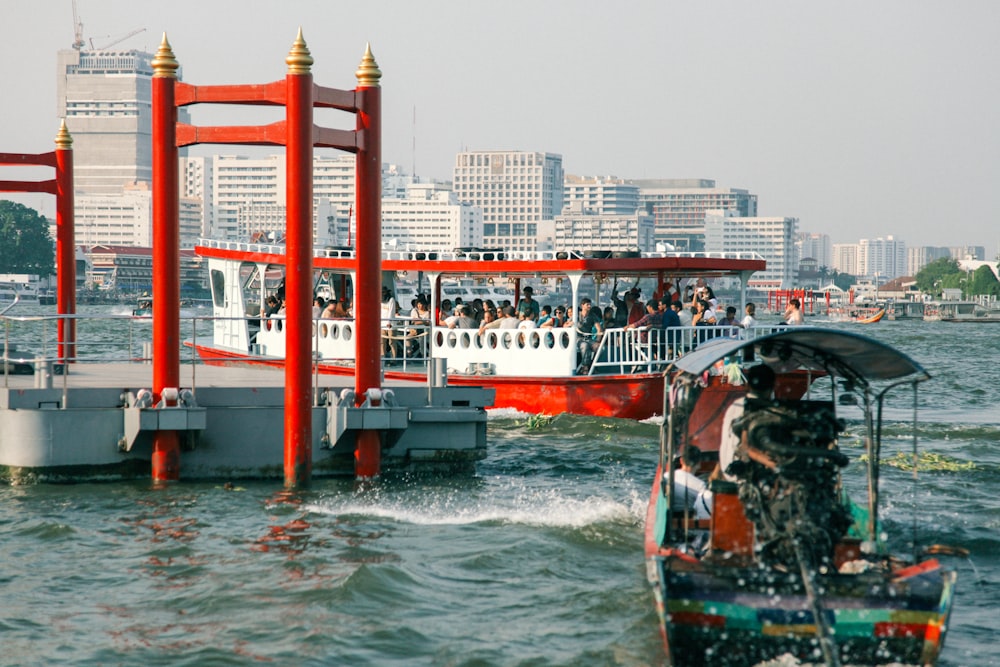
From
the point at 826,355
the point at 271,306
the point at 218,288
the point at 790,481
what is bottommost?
the point at 790,481

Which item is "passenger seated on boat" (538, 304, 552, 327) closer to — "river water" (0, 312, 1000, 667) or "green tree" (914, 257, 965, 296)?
"river water" (0, 312, 1000, 667)

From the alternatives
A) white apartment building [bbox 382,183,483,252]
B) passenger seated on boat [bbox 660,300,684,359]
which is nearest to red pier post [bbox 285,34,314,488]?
passenger seated on boat [bbox 660,300,684,359]

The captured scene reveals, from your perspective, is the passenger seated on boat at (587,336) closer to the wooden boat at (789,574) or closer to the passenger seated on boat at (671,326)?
the passenger seated on boat at (671,326)

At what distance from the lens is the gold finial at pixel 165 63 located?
14570mm

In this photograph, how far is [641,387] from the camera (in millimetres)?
22094

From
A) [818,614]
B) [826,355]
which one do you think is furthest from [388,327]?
[818,614]

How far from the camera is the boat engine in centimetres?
892

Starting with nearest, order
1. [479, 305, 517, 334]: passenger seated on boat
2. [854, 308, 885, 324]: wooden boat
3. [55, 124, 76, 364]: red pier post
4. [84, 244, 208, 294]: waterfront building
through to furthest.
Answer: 1. [55, 124, 76, 364]: red pier post
2. [479, 305, 517, 334]: passenger seated on boat
3. [854, 308, 885, 324]: wooden boat
4. [84, 244, 208, 294]: waterfront building

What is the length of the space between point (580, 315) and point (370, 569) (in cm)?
1184

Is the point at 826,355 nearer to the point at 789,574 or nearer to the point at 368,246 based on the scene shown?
the point at 789,574

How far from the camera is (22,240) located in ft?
414

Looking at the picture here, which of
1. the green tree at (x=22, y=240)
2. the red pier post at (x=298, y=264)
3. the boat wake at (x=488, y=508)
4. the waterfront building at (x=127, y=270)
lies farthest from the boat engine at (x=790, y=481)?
the waterfront building at (x=127, y=270)

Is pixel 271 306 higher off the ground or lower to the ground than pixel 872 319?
higher

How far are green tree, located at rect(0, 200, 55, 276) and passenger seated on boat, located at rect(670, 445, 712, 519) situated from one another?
124574mm
